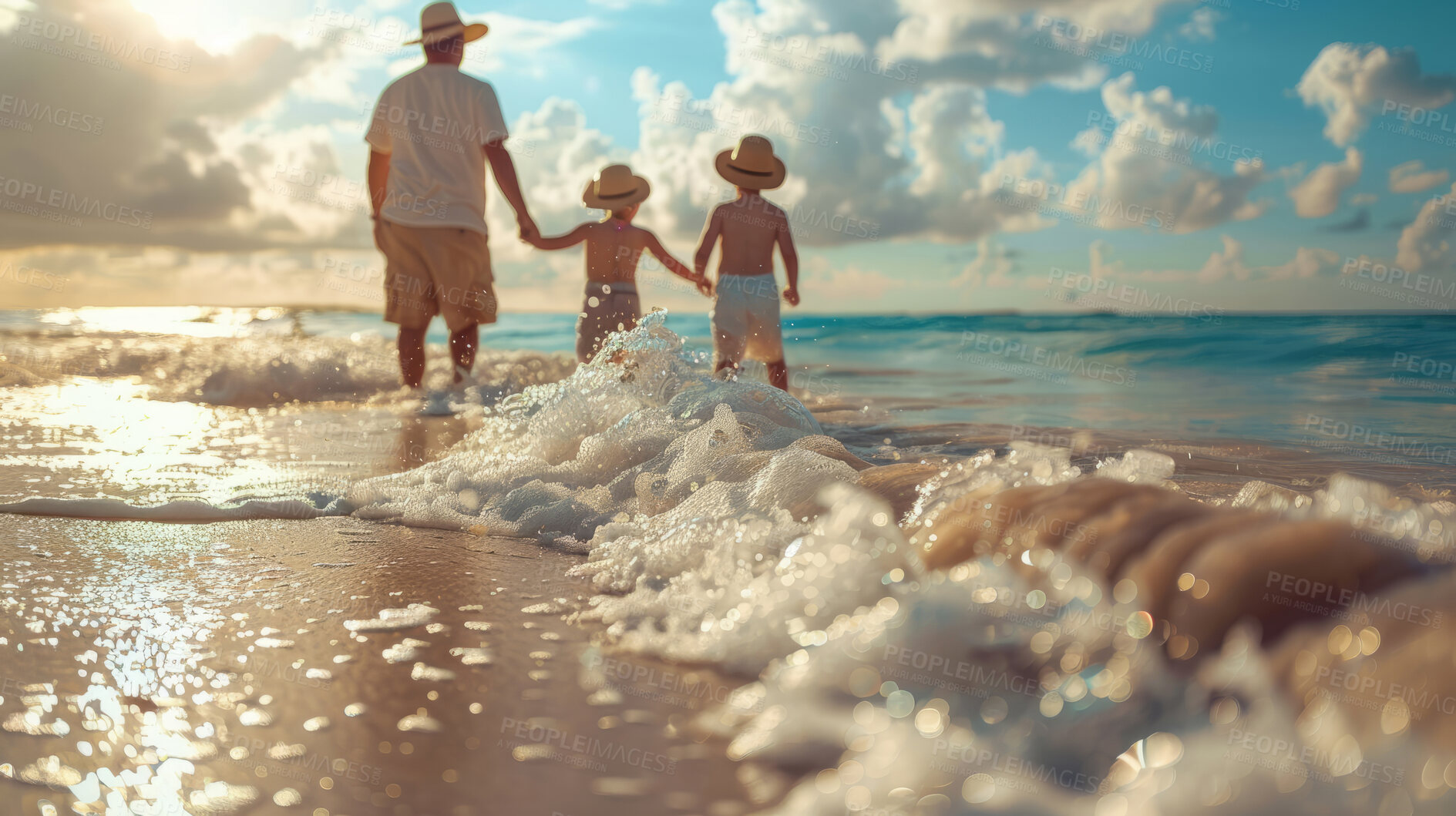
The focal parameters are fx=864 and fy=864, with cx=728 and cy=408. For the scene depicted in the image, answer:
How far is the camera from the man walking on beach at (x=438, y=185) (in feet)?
16.9

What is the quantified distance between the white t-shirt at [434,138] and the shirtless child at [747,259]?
154cm

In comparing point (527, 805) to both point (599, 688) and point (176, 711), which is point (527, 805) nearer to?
point (599, 688)

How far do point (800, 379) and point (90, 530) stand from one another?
8.25 metres

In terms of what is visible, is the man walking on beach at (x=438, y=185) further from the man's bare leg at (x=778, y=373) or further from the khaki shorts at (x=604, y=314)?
the man's bare leg at (x=778, y=373)

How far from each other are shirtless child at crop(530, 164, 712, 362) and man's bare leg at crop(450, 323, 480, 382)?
79 cm

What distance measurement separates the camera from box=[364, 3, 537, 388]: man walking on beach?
5137mm

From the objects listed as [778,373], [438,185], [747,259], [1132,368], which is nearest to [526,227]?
[438,185]

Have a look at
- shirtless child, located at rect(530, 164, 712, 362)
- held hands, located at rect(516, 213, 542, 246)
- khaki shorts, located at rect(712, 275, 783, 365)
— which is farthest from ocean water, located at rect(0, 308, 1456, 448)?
held hands, located at rect(516, 213, 542, 246)

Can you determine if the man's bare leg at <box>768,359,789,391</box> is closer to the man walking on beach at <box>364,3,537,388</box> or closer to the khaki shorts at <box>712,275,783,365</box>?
the khaki shorts at <box>712,275,783,365</box>

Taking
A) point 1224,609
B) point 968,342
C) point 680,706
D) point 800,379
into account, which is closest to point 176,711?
point 680,706

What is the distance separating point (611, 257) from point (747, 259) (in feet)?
3.19

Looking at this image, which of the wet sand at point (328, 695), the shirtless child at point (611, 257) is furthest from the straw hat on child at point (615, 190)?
the wet sand at point (328, 695)

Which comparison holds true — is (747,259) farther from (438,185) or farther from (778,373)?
(438,185)

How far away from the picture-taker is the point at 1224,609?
1085 mm
